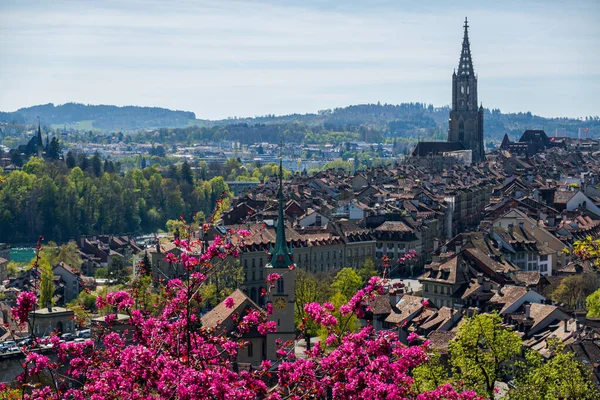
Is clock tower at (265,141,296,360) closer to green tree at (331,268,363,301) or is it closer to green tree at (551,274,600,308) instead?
green tree at (331,268,363,301)

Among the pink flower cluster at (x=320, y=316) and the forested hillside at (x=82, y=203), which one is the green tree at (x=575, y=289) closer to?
the pink flower cluster at (x=320, y=316)

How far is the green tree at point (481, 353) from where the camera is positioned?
28562mm

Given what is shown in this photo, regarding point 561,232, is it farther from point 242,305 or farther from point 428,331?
point 242,305

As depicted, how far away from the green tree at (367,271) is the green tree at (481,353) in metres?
37.7

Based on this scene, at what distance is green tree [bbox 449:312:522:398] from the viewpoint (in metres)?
28.6

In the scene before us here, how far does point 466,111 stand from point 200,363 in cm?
14630

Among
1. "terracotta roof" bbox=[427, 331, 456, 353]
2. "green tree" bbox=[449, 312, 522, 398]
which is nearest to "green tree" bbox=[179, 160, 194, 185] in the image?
"terracotta roof" bbox=[427, 331, 456, 353]

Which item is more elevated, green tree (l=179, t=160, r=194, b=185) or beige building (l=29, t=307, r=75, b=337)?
beige building (l=29, t=307, r=75, b=337)

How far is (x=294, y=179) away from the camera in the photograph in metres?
122

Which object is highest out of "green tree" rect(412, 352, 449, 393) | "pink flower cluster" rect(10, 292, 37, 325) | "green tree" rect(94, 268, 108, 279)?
"pink flower cluster" rect(10, 292, 37, 325)

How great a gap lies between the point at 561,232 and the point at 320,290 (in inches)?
839

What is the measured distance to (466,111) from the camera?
524ft

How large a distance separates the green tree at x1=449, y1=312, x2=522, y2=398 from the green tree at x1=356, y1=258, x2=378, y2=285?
3768cm

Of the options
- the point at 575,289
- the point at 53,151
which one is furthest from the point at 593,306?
the point at 53,151
